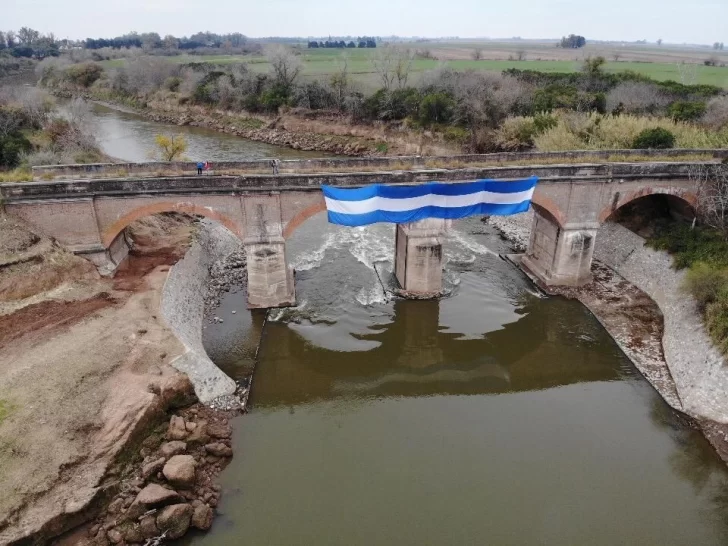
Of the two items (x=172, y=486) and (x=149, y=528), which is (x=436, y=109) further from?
(x=149, y=528)

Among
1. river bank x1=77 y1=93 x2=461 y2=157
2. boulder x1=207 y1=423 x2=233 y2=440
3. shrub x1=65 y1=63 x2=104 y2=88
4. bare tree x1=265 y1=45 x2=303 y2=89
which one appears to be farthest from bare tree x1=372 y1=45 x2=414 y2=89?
shrub x1=65 y1=63 x2=104 y2=88

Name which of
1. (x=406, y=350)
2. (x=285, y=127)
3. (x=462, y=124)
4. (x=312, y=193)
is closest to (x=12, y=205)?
(x=312, y=193)

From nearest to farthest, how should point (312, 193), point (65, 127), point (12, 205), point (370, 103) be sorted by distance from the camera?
point (12, 205) < point (312, 193) < point (65, 127) < point (370, 103)

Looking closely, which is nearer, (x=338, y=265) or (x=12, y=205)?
(x=12, y=205)

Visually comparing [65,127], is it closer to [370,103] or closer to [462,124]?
[370,103]

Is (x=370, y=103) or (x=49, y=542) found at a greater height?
(x=370, y=103)

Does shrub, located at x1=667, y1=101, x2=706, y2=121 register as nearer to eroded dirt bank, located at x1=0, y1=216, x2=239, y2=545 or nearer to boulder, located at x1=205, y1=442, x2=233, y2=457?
boulder, located at x1=205, y1=442, x2=233, y2=457
